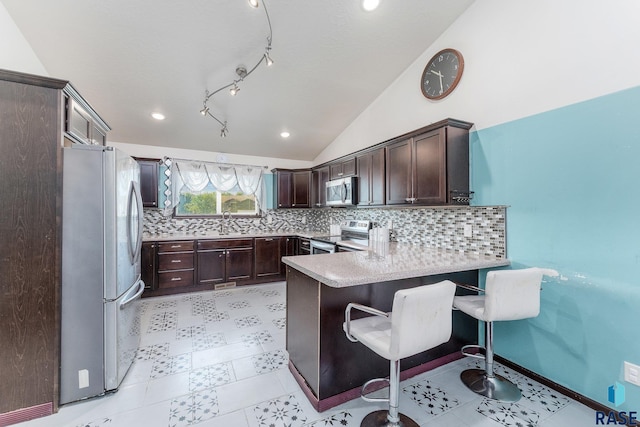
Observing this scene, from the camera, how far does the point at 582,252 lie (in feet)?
6.04

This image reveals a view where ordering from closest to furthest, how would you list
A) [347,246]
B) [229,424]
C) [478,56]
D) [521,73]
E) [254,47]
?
[229,424], [521,73], [478,56], [254,47], [347,246]

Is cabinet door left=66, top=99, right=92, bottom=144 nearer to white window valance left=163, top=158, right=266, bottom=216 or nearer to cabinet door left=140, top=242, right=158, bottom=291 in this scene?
cabinet door left=140, top=242, right=158, bottom=291

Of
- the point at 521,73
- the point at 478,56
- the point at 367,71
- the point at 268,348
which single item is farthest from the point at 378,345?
the point at 367,71

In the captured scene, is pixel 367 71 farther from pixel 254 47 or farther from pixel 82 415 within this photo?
pixel 82 415

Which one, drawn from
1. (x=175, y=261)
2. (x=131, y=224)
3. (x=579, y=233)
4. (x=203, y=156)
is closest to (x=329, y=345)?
(x=131, y=224)

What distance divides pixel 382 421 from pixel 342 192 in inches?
110

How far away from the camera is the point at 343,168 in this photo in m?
4.10

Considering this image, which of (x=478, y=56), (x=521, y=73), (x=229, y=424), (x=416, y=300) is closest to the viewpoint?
(x=416, y=300)

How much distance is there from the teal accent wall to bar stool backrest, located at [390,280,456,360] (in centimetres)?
121

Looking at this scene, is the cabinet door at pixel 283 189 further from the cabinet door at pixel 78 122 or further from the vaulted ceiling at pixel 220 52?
the cabinet door at pixel 78 122

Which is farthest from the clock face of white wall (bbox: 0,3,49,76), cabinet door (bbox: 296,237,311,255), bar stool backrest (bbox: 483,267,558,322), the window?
white wall (bbox: 0,3,49,76)

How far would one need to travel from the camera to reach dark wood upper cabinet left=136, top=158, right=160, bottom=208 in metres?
4.18

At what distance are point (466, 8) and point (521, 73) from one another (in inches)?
38.3

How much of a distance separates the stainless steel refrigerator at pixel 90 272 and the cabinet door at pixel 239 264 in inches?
100
